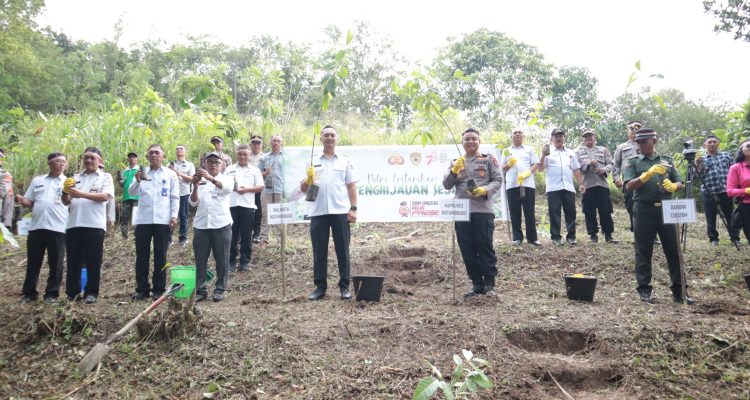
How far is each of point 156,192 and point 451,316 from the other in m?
3.15

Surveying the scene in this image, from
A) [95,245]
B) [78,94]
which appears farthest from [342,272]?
[78,94]

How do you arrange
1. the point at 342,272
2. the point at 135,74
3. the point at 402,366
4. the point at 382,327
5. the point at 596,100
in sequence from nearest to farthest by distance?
the point at 402,366
the point at 382,327
the point at 342,272
the point at 596,100
the point at 135,74

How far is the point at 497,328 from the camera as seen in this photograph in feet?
12.1

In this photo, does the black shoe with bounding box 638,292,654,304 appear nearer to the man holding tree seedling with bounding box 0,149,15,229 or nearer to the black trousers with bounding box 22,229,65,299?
the black trousers with bounding box 22,229,65,299

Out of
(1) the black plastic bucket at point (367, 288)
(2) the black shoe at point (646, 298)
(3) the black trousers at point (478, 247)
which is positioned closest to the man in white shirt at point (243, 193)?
(1) the black plastic bucket at point (367, 288)

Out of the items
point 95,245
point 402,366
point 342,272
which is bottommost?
point 402,366

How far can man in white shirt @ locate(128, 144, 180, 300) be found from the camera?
4910 mm

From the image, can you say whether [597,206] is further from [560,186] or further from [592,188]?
[560,186]

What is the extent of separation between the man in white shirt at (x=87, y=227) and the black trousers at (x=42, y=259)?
108 millimetres

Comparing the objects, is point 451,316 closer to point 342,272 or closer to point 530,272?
point 342,272

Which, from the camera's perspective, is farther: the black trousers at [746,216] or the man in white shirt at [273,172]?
the man in white shirt at [273,172]

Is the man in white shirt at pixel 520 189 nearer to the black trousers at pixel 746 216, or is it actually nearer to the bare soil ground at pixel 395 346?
the bare soil ground at pixel 395 346

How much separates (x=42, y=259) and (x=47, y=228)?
12.6 inches

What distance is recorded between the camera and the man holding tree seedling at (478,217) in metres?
4.60
